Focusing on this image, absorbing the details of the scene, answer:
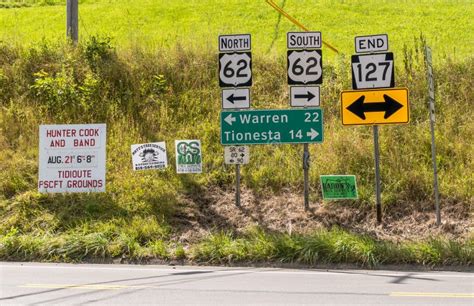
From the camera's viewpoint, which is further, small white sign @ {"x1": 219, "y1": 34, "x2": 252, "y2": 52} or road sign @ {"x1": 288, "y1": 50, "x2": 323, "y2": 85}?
small white sign @ {"x1": 219, "y1": 34, "x2": 252, "y2": 52}

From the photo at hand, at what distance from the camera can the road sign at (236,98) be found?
1205 centimetres

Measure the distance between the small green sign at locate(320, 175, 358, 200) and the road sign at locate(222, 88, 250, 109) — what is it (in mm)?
2183

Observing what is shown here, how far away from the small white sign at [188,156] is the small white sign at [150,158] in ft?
0.97

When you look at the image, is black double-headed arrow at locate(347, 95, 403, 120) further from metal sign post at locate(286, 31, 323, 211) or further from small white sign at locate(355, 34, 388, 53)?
small white sign at locate(355, 34, 388, 53)

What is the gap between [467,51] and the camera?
1752 centimetres

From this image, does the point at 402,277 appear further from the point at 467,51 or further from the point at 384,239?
the point at 467,51

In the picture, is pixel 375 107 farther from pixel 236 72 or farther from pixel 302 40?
pixel 236 72

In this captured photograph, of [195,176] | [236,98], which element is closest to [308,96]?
[236,98]

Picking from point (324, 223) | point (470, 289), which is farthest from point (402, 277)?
point (324, 223)

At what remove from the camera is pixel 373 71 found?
1126cm

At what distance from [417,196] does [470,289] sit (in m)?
4.29

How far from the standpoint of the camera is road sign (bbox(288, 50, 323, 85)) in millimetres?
11812

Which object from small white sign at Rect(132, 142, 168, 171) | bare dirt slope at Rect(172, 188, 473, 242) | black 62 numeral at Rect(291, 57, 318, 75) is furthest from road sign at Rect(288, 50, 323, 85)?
small white sign at Rect(132, 142, 168, 171)

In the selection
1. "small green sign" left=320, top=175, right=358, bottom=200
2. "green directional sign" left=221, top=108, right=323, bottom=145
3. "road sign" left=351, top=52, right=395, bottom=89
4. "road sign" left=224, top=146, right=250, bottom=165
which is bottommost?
"small green sign" left=320, top=175, right=358, bottom=200
